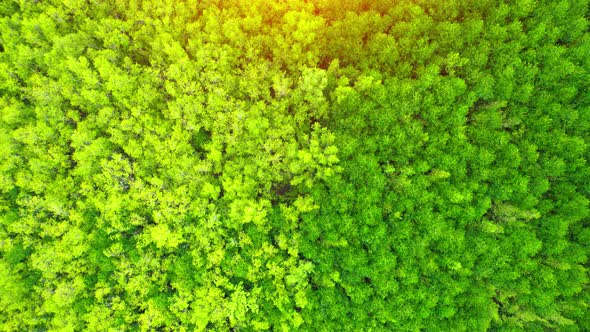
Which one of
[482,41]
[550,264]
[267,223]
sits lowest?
[267,223]

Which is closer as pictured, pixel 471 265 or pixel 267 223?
pixel 471 265

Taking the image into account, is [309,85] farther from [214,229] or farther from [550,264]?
[550,264]

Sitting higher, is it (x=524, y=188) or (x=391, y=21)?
(x=391, y=21)

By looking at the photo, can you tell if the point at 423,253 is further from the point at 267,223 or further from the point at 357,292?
the point at 267,223

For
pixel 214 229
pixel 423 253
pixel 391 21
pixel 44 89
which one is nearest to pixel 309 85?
pixel 391 21

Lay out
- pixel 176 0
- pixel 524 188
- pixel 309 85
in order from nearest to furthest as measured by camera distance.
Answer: pixel 524 188 < pixel 309 85 < pixel 176 0

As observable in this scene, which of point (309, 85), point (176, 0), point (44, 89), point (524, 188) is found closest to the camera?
point (524, 188)
